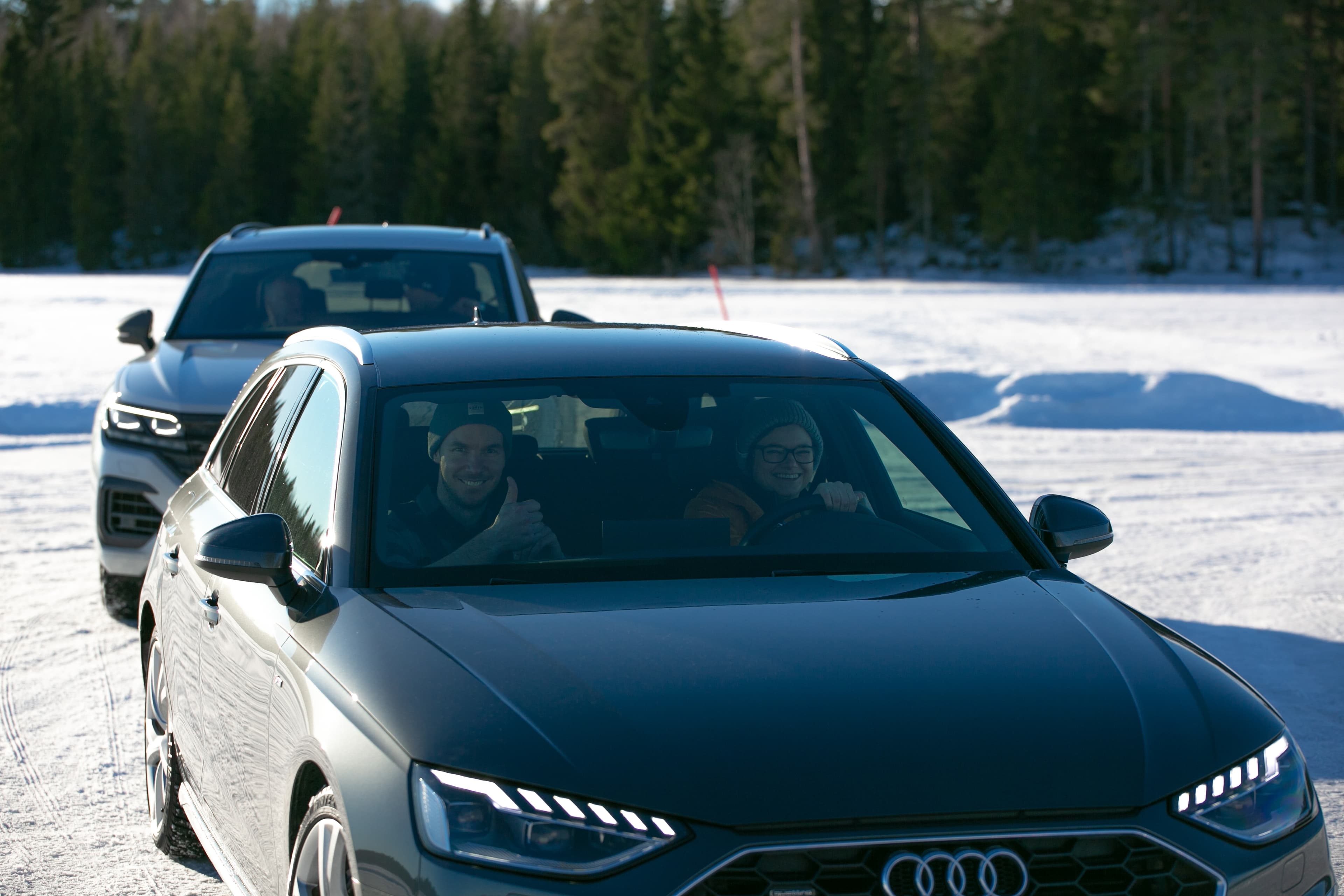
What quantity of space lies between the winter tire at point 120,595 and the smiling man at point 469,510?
4007mm

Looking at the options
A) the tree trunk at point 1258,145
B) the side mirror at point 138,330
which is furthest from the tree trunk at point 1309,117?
the side mirror at point 138,330

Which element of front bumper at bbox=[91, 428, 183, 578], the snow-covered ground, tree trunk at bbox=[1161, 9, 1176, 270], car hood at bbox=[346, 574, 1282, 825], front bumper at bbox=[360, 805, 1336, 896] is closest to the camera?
front bumper at bbox=[360, 805, 1336, 896]

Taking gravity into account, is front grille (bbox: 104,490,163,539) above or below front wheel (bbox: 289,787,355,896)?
below

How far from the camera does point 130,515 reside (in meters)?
7.07

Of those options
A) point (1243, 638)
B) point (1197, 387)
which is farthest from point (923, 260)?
point (1243, 638)

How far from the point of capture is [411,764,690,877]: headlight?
2.35m

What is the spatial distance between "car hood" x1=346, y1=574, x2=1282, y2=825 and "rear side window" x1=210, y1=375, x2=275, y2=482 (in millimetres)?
1573

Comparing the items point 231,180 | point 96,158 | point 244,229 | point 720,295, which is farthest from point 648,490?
point 96,158

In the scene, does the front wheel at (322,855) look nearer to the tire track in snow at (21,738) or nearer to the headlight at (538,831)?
the headlight at (538,831)

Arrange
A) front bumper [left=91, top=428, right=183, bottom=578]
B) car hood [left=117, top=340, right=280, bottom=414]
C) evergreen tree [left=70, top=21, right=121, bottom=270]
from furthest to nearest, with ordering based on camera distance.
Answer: evergreen tree [left=70, top=21, right=121, bottom=270]
car hood [left=117, top=340, right=280, bottom=414]
front bumper [left=91, top=428, right=183, bottom=578]

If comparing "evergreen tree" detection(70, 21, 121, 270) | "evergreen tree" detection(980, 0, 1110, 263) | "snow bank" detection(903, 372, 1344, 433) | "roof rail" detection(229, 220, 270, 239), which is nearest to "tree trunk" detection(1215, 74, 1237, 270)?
"evergreen tree" detection(980, 0, 1110, 263)

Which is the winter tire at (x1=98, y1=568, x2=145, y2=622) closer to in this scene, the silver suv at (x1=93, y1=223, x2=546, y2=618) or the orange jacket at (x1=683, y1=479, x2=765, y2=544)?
the silver suv at (x1=93, y1=223, x2=546, y2=618)

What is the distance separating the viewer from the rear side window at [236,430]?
452 cm

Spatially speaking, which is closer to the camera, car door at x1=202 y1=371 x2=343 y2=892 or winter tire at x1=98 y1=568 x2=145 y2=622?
car door at x1=202 y1=371 x2=343 y2=892
